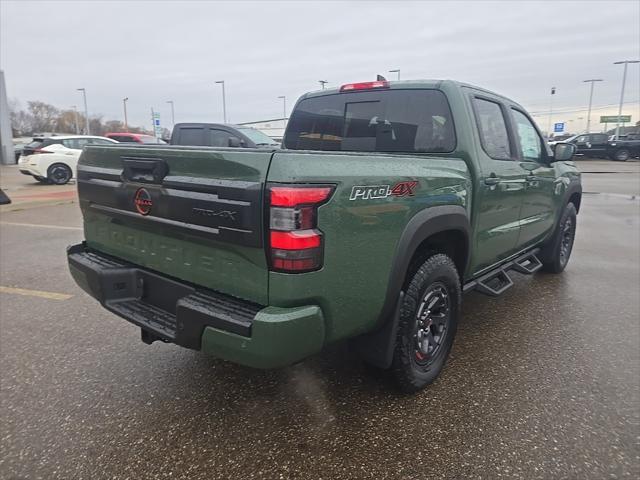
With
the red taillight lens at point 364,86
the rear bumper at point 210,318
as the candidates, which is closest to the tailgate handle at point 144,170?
the rear bumper at point 210,318

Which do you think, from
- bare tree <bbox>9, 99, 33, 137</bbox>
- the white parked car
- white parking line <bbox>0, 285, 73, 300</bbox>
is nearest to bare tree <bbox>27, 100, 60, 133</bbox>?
bare tree <bbox>9, 99, 33, 137</bbox>

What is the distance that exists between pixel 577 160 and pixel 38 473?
34.9 meters

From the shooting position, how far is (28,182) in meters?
16.5

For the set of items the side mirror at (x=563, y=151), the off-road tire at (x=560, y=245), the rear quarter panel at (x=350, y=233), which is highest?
the side mirror at (x=563, y=151)

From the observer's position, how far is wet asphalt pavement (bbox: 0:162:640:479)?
86.3 inches

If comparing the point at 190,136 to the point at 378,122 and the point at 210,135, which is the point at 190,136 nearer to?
the point at 210,135

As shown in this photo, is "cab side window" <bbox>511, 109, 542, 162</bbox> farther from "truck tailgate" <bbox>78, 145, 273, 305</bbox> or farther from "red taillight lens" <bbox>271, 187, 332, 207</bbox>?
"truck tailgate" <bbox>78, 145, 273, 305</bbox>

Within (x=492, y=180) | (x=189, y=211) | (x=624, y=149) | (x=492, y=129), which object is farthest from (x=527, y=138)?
(x=624, y=149)

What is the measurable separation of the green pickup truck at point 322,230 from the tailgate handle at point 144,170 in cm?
1

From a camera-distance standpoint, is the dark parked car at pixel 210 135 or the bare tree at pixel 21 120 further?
the bare tree at pixel 21 120

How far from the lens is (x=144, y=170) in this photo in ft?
7.84

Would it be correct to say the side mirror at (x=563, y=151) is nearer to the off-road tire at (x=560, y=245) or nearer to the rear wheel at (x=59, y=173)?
the off-road tire at (x=560, y=245)

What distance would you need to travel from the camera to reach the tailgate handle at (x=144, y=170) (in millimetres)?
2281

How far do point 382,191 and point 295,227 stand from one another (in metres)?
0.57
